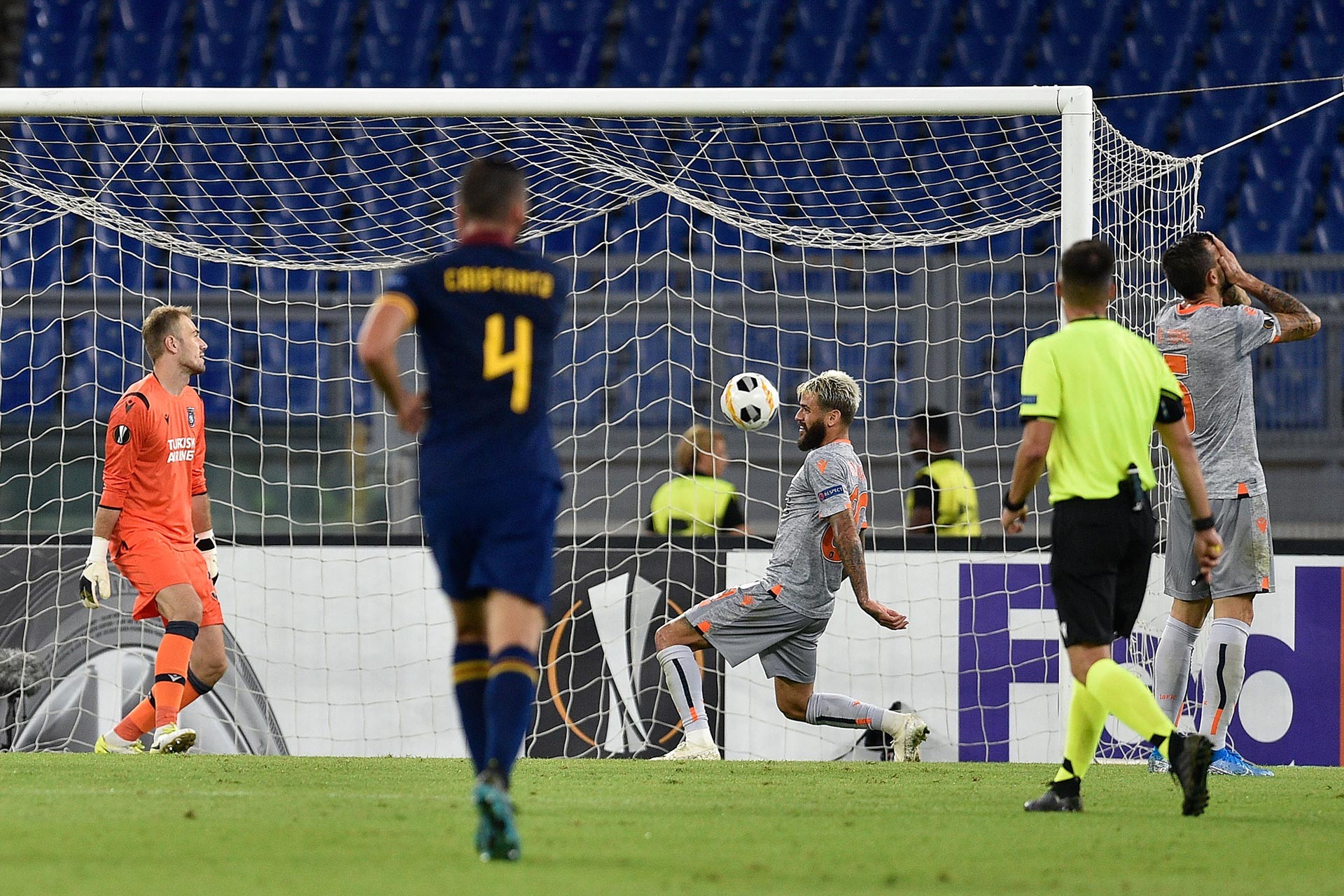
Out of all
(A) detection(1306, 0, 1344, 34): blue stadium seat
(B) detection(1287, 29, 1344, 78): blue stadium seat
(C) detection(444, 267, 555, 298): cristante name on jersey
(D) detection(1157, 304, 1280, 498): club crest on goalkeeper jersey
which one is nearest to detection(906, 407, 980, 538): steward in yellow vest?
(D) detection(1157, 304, 1280, 498): club crest on goalkeeper jersey

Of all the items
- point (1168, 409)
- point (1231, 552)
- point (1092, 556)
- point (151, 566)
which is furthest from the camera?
point (151, 566)

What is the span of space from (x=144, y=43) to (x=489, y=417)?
11607mm

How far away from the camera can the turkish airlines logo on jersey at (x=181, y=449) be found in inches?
255

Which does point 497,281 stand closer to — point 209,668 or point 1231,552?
point 1231,552

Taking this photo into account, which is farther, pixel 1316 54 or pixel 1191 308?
pixel 1316 54

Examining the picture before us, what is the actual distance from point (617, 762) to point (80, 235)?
7.42 metres

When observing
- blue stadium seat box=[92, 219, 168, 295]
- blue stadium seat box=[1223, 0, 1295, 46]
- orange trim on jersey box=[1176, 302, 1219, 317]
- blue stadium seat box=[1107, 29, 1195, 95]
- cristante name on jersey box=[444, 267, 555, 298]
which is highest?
blue stadium seat box=[1223, 0, 1295, 46]

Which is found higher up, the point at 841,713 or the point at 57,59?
the point at 57,59

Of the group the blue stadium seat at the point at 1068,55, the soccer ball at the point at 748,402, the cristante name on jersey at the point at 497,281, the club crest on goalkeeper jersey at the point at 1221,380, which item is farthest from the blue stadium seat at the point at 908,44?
the cristante name on jersey at the point at 497,281

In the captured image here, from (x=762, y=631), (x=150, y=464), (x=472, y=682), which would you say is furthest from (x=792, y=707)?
(x=472, y=682)

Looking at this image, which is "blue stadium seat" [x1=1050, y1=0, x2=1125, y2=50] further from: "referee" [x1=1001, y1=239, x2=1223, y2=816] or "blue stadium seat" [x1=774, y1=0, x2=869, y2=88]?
"referee" [x1=1001, y1=239, x2=1223, y2=816]

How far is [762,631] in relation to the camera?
21.2 ft

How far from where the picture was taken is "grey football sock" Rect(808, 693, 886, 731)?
646 cm

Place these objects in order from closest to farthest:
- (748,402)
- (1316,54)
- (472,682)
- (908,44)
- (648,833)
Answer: (472,682) < (648,833) < (748,402) < (1316,54) < (908,44)
